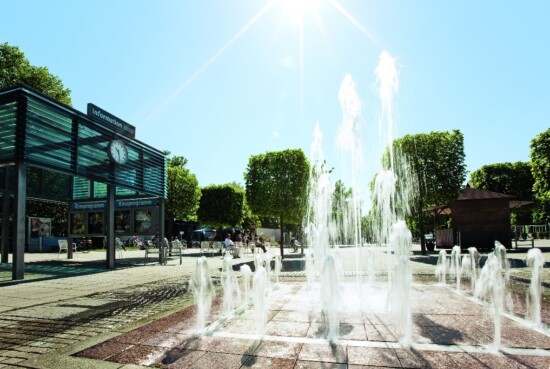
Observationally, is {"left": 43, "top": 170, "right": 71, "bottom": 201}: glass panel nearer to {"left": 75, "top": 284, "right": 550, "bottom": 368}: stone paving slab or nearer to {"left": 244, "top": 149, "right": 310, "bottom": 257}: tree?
{"left": 244, "top": 149, "right": 310, "bottom": 257}: tree

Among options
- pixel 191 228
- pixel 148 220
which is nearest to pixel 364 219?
pixel 191 228

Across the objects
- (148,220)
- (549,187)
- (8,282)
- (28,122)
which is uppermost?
(28,122)

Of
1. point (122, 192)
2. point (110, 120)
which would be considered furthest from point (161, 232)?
point (110, 120)

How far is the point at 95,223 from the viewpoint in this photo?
Answer: 20.3 m

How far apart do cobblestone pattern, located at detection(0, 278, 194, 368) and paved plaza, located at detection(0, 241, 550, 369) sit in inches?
0.6

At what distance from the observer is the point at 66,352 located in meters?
4.35

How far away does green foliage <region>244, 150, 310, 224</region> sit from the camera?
26328mm

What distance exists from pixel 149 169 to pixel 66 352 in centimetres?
1550

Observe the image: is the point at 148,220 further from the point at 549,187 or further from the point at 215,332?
the point at 549,187

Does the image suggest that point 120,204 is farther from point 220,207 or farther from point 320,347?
point 220,207

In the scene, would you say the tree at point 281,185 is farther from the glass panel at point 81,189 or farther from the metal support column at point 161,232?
the glass panel at point 81,189

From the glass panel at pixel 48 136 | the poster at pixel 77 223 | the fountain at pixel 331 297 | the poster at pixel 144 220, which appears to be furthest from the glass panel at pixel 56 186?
the fountain at pixel 331 297

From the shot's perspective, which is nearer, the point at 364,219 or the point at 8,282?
the point at 8,282

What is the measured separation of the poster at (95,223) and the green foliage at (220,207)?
2776cm
